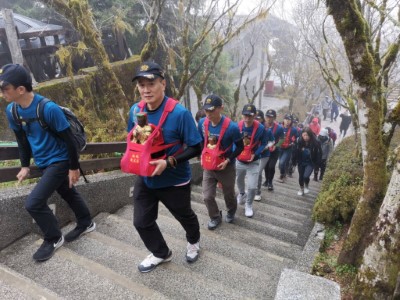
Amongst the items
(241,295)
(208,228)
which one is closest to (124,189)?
(208,228)

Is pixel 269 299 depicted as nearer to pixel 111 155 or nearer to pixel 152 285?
pixel 152 285

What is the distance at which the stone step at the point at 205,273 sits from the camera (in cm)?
292

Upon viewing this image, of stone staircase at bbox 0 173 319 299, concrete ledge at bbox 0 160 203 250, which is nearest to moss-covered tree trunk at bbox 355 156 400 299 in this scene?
stone staircase at bbox 0 173 319 299

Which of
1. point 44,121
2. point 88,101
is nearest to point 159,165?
point 44,121

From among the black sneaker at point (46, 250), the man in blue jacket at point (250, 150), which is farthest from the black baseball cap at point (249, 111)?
the black sneaker at point (46, 250)

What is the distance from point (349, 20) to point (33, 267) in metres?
3.85

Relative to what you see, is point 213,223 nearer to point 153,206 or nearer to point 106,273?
point 153,206

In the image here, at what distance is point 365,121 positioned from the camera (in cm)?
315

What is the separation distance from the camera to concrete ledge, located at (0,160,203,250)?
10.8 ft

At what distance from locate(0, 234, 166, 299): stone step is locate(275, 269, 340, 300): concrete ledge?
1.10 meters

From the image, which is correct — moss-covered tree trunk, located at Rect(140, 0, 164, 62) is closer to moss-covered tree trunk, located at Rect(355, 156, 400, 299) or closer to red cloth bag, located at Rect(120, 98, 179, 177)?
red cloth bag, located at Rect(120, 98, 179, 177)

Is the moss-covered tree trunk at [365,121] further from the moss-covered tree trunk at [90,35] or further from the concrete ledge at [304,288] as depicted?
the moss-covered tree trunk at [90,35]

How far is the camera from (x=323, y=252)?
387 cm

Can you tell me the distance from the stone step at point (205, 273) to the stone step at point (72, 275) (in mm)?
233
